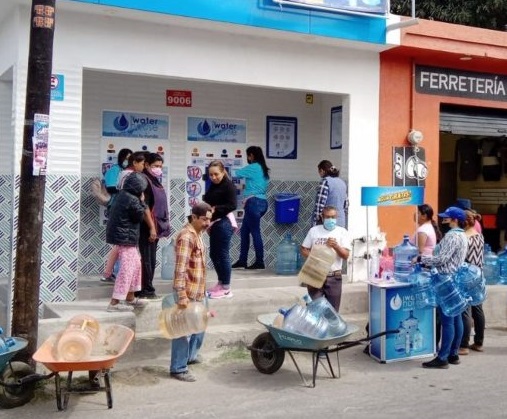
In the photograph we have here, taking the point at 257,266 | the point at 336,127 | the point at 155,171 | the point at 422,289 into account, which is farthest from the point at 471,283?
the point at 336,127

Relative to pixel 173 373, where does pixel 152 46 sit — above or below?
above

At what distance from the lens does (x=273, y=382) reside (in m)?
6.83

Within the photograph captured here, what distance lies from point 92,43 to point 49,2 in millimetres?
2188

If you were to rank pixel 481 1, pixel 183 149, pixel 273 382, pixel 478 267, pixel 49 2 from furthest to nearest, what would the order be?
pixel 481 1, pixel 183 149, pixel 478 267, pixel 273 382, pixel 49 2

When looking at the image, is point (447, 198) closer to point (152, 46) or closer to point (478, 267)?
point (478, 267)

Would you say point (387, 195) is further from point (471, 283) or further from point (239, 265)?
point (239, 265)

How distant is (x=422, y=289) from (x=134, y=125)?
502 centimetres

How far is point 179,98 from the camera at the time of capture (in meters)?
10.7

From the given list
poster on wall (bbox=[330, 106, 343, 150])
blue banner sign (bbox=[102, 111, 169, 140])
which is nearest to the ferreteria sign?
poster on wall (bbox=[330, 106, 343, 150])

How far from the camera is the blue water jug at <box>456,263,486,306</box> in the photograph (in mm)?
7430

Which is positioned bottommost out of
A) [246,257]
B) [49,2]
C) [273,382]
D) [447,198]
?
[273,382]

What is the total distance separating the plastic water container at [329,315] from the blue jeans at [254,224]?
12.1 ft

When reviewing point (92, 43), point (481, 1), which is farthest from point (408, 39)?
point (481, 1)

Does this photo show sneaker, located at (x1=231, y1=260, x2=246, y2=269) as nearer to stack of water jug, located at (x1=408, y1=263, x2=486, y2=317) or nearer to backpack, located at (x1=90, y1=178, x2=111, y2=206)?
backpack, located at (x1=90, y1=178, x2=111, y2=206)
